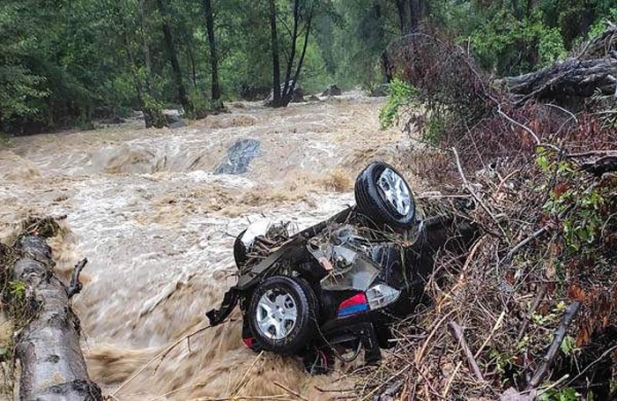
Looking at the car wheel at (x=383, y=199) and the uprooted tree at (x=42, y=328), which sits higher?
the car wheel at (x=383, y=199)

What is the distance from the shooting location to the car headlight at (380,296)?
13.8 feet

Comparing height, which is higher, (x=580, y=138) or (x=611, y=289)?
(x=580, y=138)

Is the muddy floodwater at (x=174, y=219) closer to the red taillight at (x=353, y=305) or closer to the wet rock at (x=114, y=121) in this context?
the red taillight at (x=353, y=305)

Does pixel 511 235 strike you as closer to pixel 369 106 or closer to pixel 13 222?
pixel 13 222

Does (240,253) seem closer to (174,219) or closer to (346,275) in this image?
(346,275)

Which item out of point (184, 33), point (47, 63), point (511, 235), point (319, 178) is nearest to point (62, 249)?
point (319, 178)

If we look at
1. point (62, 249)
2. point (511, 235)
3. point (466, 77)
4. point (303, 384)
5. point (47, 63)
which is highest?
point (47, 63)

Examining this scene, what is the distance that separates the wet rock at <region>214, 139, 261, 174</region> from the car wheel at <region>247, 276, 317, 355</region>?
7628 mm

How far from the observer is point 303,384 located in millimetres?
4340

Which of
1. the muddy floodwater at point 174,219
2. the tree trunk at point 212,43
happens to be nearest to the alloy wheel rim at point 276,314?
the muddy floodwater at point 174,219

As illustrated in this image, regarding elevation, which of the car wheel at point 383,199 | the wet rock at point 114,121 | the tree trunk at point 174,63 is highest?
the tree trunk at point 174,63

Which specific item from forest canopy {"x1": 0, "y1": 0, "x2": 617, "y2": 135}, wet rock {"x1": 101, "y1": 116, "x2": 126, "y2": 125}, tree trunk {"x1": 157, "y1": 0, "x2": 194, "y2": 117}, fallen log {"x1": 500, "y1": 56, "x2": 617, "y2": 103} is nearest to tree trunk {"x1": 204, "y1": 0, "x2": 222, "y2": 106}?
Result: forest canopy {"x1": 0, "y1": 0, "x2": 617, "y2": 135}

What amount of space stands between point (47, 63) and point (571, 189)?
1928 centimetres

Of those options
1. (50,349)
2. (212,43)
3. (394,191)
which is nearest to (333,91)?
(212,43)
